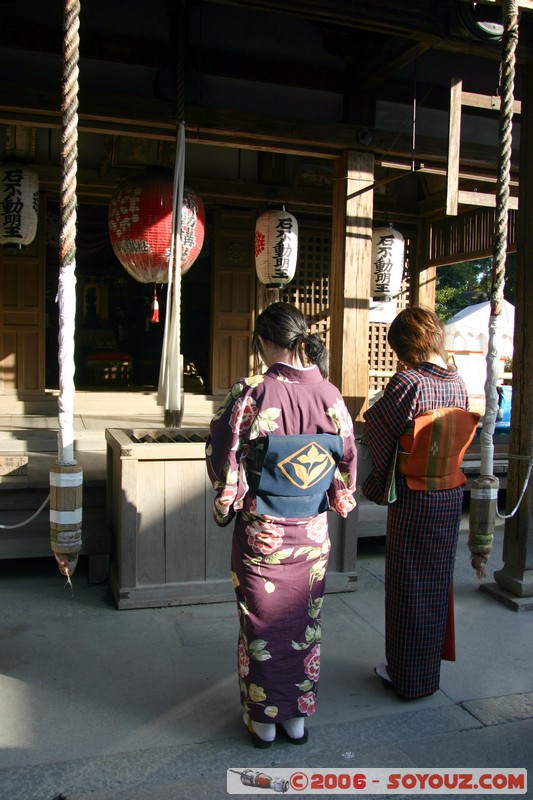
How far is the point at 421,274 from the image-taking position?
9891mm

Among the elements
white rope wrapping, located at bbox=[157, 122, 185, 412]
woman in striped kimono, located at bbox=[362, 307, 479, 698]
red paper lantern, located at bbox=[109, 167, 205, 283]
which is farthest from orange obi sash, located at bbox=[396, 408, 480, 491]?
red paper lantern, located at bbox=[109, 167, 205, 283]

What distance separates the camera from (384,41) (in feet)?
19.4

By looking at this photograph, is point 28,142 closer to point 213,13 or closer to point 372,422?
point 213,13

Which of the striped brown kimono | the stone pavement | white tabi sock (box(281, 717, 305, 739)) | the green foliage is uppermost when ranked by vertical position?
the green foliage

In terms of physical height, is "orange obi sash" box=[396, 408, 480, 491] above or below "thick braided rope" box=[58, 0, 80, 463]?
below

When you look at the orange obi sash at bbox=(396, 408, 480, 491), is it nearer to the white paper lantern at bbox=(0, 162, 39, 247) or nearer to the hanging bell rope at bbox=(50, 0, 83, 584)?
the hanging bell rope at bbox=(50, 0, 83, 584)

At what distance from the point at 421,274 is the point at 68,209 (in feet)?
26.4

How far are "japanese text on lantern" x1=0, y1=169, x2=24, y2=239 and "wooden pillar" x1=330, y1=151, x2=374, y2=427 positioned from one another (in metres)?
3.11

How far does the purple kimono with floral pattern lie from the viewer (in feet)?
9.16

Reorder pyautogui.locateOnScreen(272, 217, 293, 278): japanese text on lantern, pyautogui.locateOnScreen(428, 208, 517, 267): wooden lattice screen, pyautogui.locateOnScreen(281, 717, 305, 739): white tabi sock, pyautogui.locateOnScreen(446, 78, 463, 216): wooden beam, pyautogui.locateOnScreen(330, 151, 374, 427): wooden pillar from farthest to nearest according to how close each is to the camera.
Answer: pyautogui.locateOnScreen(428, 208, 517, 267): wooden lattice screen
pyautogui.locateOnScreen(272, 217, 293, 278): japanese text on lantern
pyautogui.locateOnScreen(330, 151, 374, 427): wooden pillar
pyautogui.locateOnScreen(446, 78, 463, 216): wooden beam
pyautogui.locateOnScreen(281, 717, 305, 739): white tabi sock

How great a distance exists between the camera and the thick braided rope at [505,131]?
311 centimetres

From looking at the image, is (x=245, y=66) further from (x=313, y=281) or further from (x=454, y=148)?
(x=313, y=281)

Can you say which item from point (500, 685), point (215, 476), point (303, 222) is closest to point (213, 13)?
point (303, 222)

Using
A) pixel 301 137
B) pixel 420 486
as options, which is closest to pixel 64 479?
pixel 420 486
